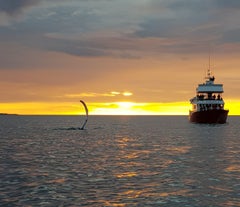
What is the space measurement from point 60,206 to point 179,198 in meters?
7.28

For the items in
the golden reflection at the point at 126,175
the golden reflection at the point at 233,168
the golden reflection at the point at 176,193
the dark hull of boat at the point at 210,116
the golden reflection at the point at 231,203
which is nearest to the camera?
the golden reflection at the point at 231,203

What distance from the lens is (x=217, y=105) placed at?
155125 millimetres

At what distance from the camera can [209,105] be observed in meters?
154

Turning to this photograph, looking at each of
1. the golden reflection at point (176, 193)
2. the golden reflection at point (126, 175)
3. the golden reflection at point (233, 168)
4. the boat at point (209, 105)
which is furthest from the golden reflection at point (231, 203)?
the boat at point (209, 105)

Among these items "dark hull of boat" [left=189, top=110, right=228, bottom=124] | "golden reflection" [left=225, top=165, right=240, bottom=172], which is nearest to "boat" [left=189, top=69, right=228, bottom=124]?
"dark hull of boat" [left=189, top=110, right=228, bottom=124]

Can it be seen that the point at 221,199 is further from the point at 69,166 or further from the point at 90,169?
the point at 69,166

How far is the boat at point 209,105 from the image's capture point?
148 metres

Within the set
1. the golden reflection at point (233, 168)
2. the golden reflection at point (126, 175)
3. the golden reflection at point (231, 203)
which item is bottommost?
the golden reflection at point (231, 203)

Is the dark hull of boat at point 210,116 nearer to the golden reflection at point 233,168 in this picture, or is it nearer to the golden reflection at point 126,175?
the golden reflection at point 233,168

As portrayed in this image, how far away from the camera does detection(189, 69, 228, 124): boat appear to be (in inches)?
5812

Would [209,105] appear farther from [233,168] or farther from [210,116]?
[233,168]

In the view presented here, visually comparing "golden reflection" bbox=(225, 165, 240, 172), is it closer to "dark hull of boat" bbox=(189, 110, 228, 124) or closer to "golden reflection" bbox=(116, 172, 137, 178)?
"golden reflection" bbox=(116, 172, 137, 178)

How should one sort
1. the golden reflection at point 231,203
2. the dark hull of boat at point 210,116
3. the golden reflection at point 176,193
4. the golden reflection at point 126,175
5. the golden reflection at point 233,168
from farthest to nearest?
the dark hull of boat at point 210,116, the golden reflection at point 233,168, the golden reflection at point 126,175, the golden reflection at point 176,193, the golden reflection at point 231,203

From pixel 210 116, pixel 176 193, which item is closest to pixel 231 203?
pixel 176 193
